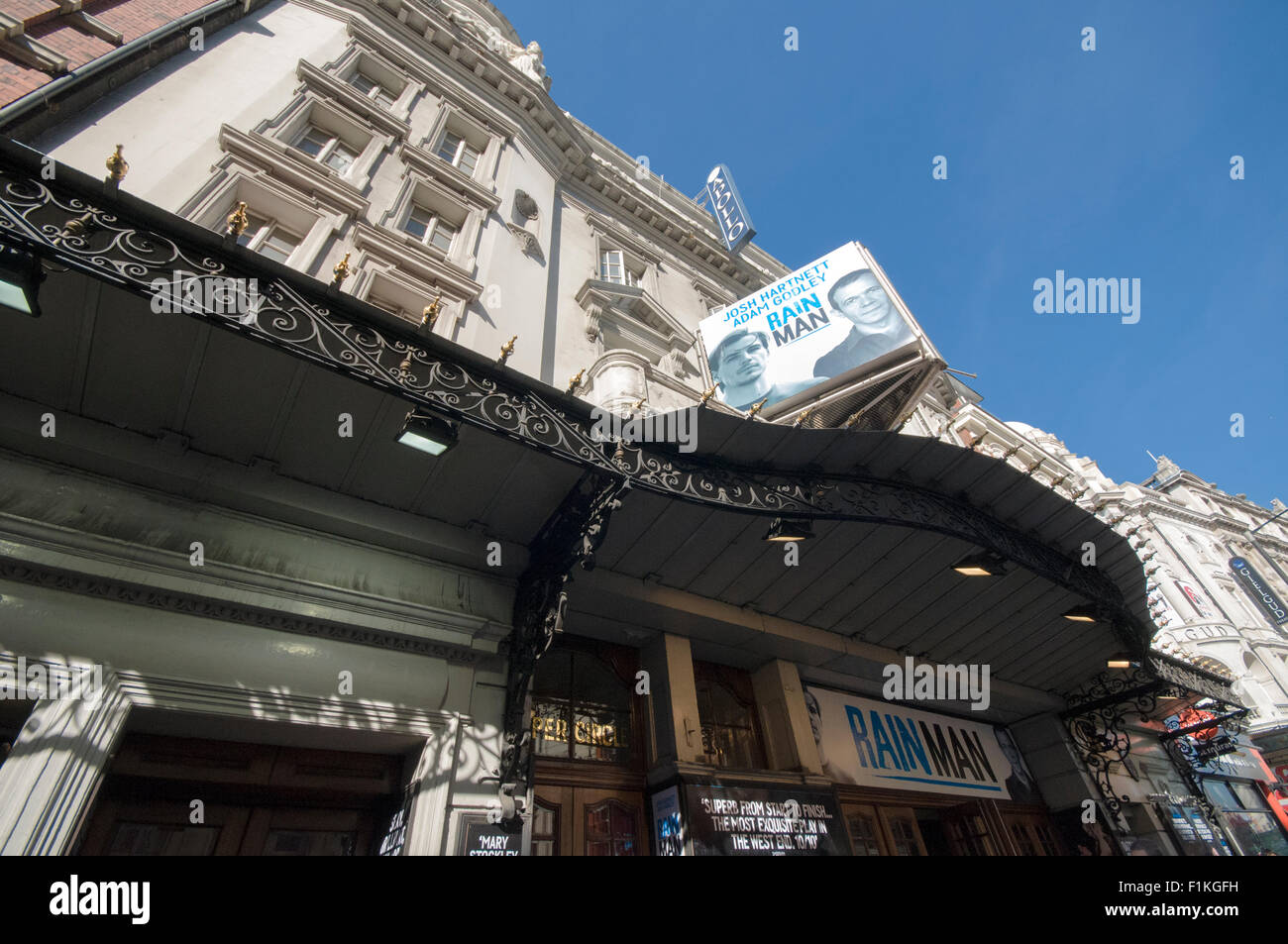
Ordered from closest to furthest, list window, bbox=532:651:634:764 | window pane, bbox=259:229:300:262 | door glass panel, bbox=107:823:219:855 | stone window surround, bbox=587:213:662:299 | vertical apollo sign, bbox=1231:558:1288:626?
1. door glass panel, bbox=107:823:219:855
2. window, bbox=532:651:634:764
3. window pane, bbox=259:229:300:262
4. stone window surround, bbox=587:213:662:299
5. vertical apollo sign, bbox=1231:558:1288:626

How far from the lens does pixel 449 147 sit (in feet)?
37.7

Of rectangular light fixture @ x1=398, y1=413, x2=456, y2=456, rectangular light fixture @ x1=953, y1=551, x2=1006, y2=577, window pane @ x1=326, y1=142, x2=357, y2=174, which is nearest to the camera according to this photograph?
rectangular light fixture @ x1=398, y1=413, x2=456, y2=456

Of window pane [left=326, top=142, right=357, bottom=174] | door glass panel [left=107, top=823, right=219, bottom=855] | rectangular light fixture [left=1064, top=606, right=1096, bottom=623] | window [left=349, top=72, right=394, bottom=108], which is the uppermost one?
window [left=349, top=72, right=394, bottom=108]

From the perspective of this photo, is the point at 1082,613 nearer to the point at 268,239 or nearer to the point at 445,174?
the point at 445,174

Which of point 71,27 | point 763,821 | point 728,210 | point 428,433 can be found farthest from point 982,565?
point 728,210

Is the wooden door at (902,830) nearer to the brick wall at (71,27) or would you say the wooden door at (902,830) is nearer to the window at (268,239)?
the window at (268,239)

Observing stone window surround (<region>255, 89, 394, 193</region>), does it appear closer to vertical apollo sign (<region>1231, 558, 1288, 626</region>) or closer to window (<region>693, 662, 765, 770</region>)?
window (<region>693, 662, 765, 770</region>)

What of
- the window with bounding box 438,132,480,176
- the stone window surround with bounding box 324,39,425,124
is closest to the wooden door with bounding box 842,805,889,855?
the window with bounding box 438,132,480,176

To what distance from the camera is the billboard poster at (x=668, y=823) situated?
19.2ft

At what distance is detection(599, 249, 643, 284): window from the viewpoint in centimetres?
1370

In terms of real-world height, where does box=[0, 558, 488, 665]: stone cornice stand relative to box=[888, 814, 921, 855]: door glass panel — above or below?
above

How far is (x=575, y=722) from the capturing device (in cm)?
686

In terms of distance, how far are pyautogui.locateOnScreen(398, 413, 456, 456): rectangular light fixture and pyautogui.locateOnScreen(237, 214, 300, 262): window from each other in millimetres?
4808

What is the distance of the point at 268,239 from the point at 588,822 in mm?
8630
